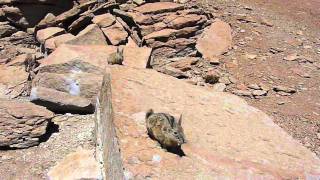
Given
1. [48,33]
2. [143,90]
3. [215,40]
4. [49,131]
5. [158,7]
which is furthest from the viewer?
[158,7]

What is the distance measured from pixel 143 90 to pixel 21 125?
66.7 inches

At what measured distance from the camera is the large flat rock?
4077 mm

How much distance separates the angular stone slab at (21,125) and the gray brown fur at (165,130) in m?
2.10

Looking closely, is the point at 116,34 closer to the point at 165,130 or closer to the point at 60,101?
the point at 60,101

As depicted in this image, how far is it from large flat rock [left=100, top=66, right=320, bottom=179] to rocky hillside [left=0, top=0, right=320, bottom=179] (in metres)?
0.01

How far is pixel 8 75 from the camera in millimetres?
7816

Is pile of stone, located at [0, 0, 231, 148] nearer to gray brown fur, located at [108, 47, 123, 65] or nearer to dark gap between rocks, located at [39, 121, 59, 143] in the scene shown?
dark gap between rocks, located at [39, 121, 59, 143]

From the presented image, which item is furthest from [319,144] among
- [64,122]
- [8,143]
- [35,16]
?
[35,16]

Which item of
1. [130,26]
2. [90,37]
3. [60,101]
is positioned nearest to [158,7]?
[130,26]

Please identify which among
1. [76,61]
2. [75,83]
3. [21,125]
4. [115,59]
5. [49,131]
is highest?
[115,59]

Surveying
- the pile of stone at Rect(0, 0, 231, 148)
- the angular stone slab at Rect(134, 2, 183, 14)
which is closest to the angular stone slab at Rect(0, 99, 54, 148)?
the pile of stone at Rect(0, 0, 231, 148)

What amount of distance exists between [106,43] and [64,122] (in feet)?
7.40

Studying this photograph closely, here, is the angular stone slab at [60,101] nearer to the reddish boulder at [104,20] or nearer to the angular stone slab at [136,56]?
the angular stone slab at [136,56]

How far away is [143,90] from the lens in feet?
17.9
